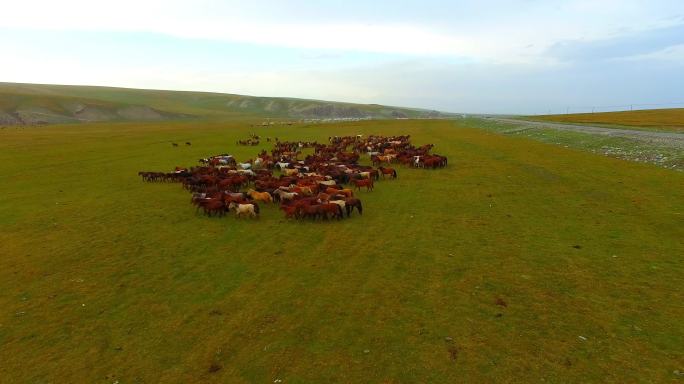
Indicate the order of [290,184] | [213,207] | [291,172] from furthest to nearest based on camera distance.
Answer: [291,172]
[290,184]
[213,207]

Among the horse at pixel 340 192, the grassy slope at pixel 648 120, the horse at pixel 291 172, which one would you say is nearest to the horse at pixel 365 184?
the horse at pixel 340 192

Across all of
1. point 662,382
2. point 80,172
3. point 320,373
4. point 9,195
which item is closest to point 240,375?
point 320,373

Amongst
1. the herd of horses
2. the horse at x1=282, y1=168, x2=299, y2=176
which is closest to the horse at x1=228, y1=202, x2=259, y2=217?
the herd of horses


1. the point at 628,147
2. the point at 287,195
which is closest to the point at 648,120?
the point at 628,147

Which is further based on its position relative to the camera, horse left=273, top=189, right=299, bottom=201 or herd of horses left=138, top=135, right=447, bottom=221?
horse left=273, top=189, right=299, bottom=201

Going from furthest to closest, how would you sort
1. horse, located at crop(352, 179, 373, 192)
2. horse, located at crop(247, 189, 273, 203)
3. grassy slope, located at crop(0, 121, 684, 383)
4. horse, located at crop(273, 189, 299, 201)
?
horse, located at crop(352, 179, 373, 192) → horse, located at crop(247, 189, 273, 203) → horse, located at crop(273, 189, 299, 201) → grassy slope, located at crop(0, 121, 684, 383)

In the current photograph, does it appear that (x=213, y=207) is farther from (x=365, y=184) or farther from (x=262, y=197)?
(x=365, y=184)

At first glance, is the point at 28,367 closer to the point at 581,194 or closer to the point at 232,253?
the point at 232,253

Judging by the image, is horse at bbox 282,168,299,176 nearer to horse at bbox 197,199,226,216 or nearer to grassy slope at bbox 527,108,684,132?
horse at bbox 197,199,226,216
